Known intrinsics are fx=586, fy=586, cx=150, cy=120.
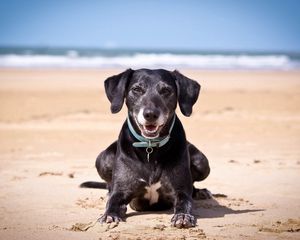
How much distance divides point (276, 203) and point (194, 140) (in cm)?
545

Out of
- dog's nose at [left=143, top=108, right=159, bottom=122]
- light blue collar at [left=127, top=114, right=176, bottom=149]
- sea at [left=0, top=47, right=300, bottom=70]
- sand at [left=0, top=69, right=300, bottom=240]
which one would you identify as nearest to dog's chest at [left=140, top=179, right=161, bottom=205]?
sand at [left=0, top=69, right=300, bottom=240]

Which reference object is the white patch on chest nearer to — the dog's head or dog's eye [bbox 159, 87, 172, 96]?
the dog's head

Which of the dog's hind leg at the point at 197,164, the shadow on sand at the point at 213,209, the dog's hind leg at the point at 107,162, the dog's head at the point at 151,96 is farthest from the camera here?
the dog's hind leg at the point at 197,164

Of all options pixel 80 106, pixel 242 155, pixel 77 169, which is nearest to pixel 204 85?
pixel 80 106

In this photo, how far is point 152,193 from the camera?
6.28 m

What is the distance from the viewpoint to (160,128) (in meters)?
6.07

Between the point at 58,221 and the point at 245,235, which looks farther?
the point at 58,221

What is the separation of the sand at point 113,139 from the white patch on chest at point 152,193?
0.16 m

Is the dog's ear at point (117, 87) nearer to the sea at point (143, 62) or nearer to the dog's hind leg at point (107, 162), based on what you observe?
the dog's hind leg at point (107, 162)

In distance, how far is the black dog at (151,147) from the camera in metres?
6.07

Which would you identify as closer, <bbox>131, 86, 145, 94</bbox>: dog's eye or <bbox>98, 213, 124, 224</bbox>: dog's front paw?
<bbox>98, 213, 124, 224</bbox>: dog's front paw

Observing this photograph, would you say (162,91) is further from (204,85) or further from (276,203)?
(204,85)

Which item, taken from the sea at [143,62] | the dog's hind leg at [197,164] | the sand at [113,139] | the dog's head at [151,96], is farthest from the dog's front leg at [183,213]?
the sea at [143,62]

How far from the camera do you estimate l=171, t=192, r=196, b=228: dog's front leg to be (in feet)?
18.4
